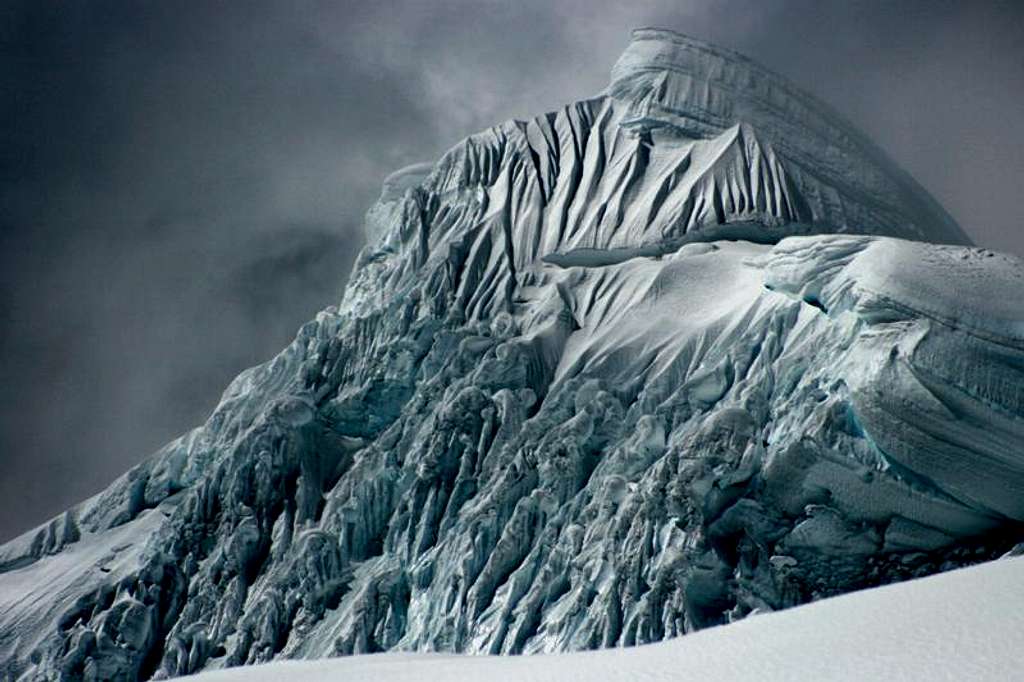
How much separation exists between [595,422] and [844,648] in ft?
20.2

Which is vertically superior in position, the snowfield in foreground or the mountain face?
the mountain face

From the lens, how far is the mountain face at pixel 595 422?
1158cm

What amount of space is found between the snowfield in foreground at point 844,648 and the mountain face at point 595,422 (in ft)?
8.23

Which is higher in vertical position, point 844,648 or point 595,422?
point 595,422

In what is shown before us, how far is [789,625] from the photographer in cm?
822

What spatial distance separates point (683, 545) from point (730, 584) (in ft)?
1.78

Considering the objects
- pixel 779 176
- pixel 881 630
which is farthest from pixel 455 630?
pixel 779 176

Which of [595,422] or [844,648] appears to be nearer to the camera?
[844,648]

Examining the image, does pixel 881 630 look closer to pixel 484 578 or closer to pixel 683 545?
pixel 683 545

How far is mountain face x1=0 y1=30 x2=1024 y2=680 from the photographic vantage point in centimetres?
1158

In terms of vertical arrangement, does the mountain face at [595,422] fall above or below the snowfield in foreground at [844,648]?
above

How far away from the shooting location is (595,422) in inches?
523

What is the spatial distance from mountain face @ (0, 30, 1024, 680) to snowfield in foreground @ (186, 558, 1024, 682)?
8.23 feet

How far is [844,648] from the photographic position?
7258 millimetres
